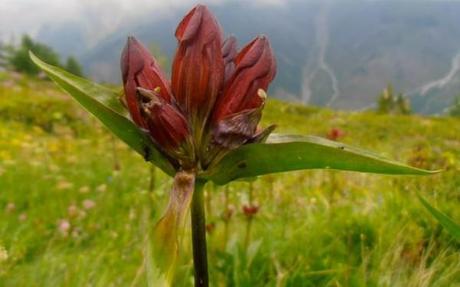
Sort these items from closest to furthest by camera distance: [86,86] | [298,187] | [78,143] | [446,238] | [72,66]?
[86,86] → [446,238] → [298,187] → [78,143] → [72,66]

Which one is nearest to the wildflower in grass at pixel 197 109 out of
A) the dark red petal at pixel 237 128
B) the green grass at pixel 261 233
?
the dark red petal at pixel 237 128

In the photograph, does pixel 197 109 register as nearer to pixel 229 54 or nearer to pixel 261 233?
pixel 229 54

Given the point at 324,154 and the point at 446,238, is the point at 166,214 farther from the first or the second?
the point at 446,238

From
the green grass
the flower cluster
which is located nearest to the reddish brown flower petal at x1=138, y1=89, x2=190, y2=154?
the flower cluster

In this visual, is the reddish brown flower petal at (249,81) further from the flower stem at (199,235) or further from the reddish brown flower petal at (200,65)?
the flower stem at (199,235)

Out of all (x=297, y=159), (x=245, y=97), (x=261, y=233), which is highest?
(x=245, y=97)

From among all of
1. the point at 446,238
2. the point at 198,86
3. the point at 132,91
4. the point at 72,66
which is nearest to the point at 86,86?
the point at 132,91

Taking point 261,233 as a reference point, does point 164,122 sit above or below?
above

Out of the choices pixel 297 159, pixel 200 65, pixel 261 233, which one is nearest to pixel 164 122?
pixel 200 65

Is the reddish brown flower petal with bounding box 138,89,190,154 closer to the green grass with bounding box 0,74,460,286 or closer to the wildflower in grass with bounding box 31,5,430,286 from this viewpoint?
the wildflower in grass with bounding box 31,5,430,286
